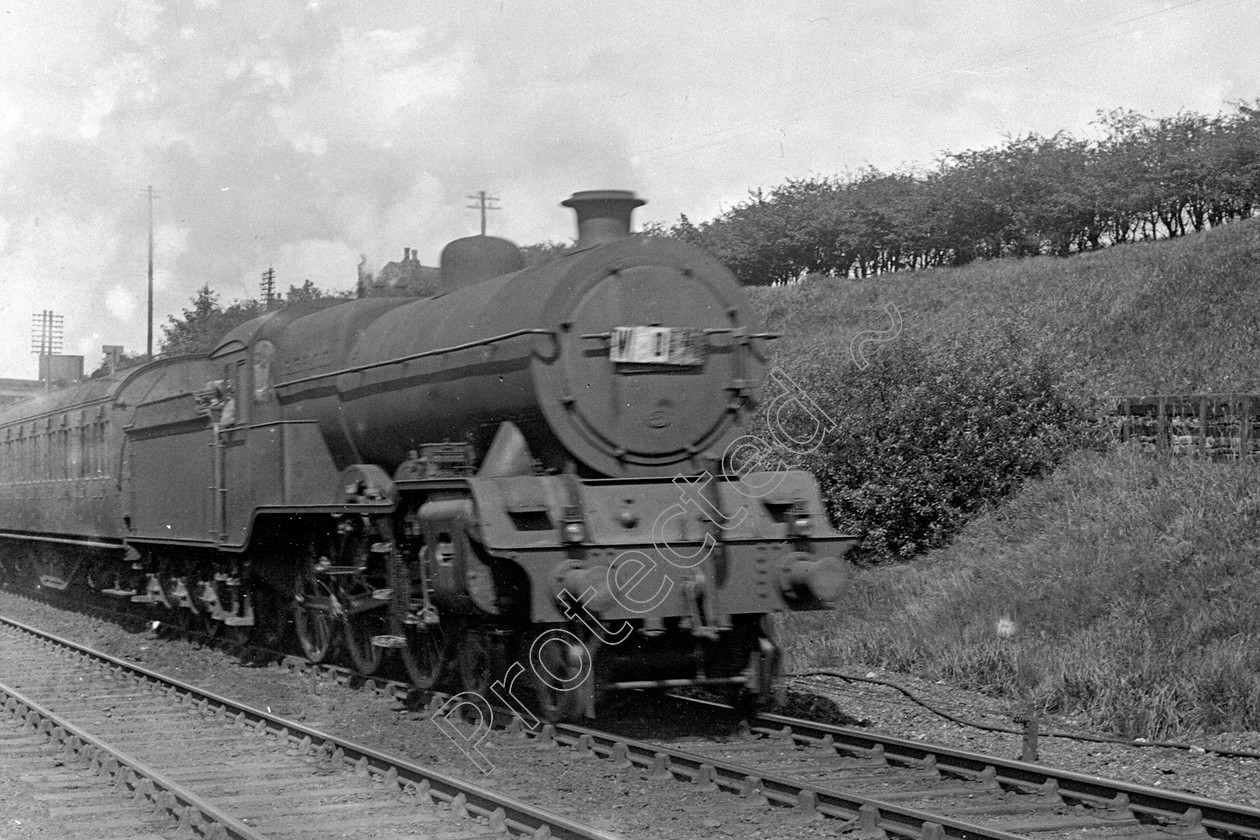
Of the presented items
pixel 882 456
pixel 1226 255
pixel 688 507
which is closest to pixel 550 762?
pixel 688 507

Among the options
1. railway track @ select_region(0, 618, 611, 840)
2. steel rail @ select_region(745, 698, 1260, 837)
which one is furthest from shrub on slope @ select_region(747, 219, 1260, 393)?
railway track @ select_region(0, 618, 611, 840)

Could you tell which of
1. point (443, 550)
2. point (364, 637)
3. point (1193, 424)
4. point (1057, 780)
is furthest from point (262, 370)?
point (1193, 424)

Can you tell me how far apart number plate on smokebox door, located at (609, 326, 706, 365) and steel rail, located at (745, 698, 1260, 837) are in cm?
238

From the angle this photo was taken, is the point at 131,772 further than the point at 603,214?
No

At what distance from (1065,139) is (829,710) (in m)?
29.5

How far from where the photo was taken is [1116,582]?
10.4 m

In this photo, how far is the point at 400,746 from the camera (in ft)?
26.3

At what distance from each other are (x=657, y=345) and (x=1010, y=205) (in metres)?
27.3

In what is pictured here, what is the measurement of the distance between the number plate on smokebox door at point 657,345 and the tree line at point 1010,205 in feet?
83.4

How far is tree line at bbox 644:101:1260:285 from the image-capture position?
1204 inches

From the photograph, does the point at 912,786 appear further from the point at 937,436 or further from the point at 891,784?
the point at 937,436

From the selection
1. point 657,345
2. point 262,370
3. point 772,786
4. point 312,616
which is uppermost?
point 262,370

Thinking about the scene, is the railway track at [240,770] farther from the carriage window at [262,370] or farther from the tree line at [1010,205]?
the tree line at [1010,205]

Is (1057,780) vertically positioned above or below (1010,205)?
below
